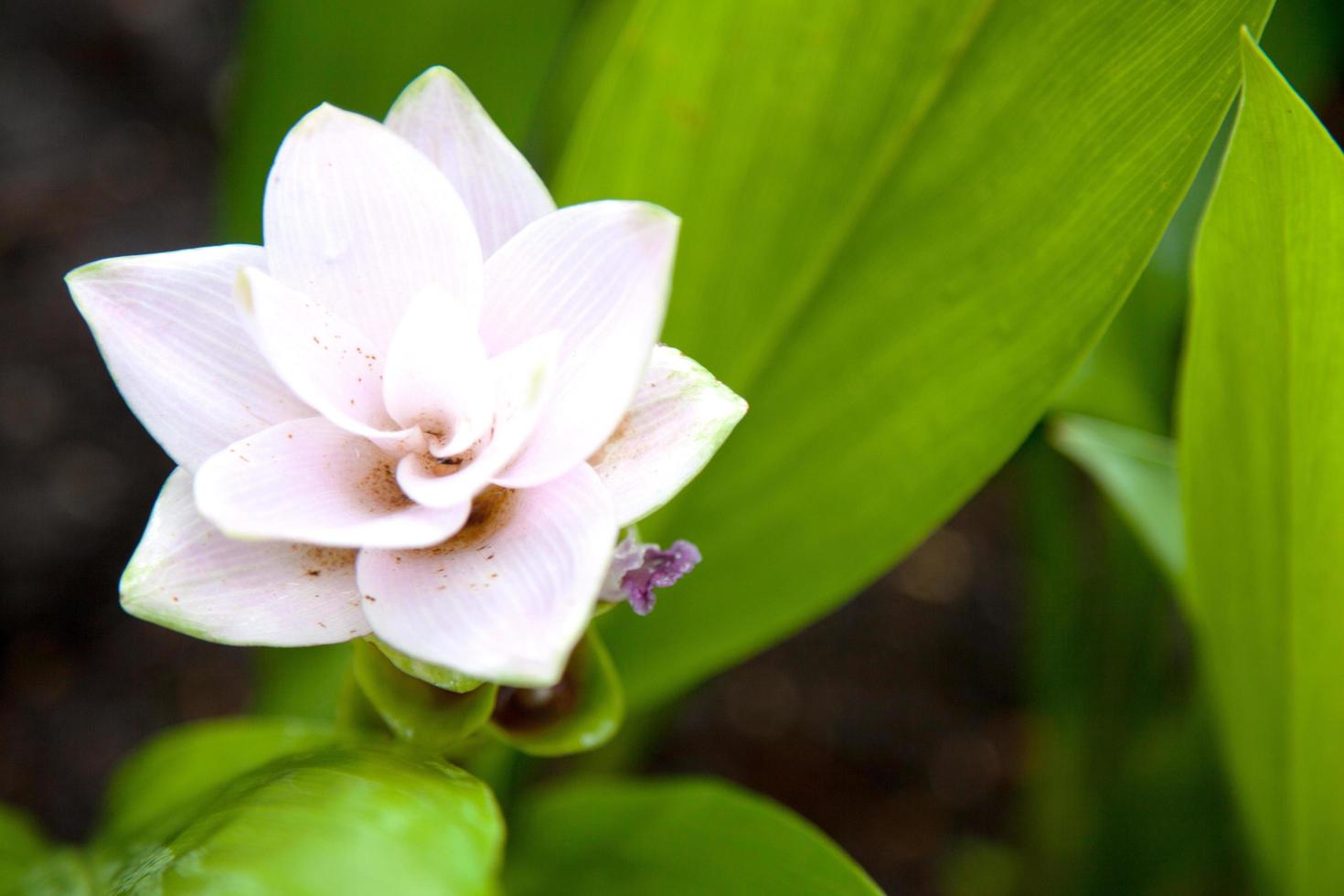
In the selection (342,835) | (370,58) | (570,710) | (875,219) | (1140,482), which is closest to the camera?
Answer: (342,835)

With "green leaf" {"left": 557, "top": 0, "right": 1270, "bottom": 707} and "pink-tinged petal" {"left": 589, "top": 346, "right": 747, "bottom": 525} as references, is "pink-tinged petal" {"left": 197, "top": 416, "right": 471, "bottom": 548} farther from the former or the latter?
"green leaf" {"left": 557, "top": 0, "right": 1270, "bottom": 707}

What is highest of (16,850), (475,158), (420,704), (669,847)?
(475,158)

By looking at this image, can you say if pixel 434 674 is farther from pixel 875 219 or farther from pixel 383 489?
pixel 875 219

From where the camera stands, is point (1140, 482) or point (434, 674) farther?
point (1140, 482)

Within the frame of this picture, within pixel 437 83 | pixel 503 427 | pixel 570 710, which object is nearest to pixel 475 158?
pixel 437 83

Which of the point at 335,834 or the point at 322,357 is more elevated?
the point at 322,357

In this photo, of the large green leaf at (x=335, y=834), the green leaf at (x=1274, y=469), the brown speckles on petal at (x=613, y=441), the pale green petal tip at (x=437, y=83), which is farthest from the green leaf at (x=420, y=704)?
the green leaf at (x=1274, y=469)

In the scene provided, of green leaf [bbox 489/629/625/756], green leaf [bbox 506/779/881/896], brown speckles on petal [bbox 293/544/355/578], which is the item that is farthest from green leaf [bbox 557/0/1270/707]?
brown speckles on petal [bbox 293/544/355/578]

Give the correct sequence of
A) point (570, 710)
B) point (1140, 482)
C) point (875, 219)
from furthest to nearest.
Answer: point (1140, 482), point (875, 219), point (570, 710)
